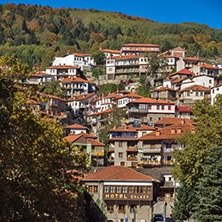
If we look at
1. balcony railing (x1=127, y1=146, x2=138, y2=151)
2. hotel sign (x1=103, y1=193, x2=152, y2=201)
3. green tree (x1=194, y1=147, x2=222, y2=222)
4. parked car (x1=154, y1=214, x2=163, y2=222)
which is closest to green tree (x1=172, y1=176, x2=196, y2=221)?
green tree (x1=194, y1=147, x2=222, y2=222)

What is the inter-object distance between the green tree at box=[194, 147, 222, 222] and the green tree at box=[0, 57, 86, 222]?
16189 millimetres

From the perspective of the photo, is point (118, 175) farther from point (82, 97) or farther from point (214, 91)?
point (82, 97)

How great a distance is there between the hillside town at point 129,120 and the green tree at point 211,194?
27.9ft

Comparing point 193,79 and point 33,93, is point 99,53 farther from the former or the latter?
point 33,93

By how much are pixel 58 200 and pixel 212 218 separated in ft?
59.4

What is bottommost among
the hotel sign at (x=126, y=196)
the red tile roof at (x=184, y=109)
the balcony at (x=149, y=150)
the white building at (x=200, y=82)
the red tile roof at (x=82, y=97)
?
the hotel sign at (x=126, y=196)

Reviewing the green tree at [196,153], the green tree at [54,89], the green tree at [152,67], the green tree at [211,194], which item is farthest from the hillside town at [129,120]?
the green tree at [211,194]

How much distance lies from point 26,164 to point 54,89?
8922cm

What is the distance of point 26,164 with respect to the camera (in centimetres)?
2820

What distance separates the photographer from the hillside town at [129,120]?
5959 cm

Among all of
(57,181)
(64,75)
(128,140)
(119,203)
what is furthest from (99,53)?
(57,181)

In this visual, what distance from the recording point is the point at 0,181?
1059 inches

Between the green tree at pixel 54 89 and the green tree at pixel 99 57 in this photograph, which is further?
the green tree at pixel 99 57

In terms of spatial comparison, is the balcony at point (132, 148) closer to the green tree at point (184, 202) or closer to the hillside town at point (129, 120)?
the hillside town at point (129, 120)
